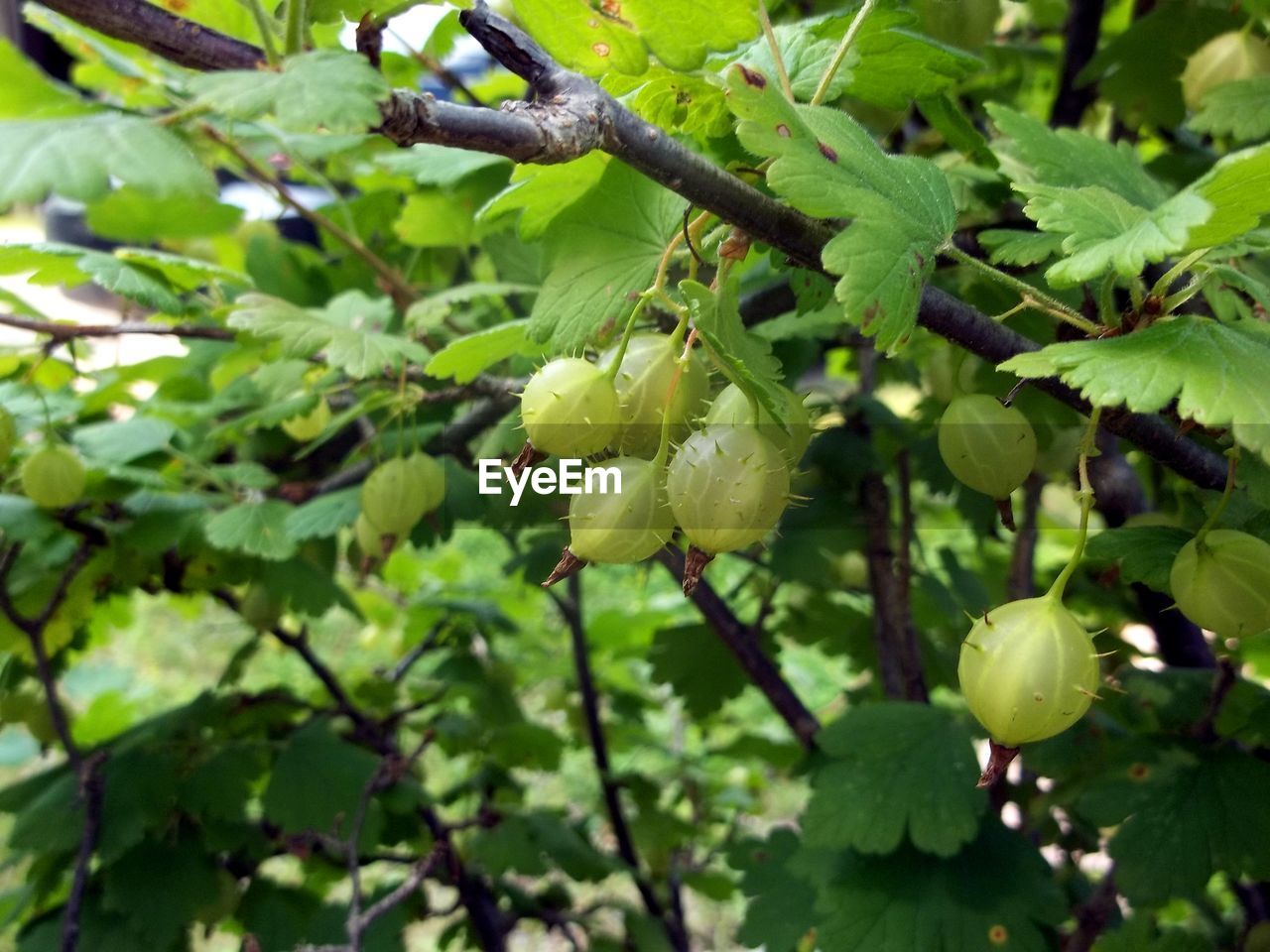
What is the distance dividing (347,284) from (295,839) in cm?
67

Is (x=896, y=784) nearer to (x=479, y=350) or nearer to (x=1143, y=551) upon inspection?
(x=1143, y=551)

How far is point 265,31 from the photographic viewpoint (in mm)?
441

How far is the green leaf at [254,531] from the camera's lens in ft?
3.09

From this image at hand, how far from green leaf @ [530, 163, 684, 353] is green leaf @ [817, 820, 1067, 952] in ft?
1.81

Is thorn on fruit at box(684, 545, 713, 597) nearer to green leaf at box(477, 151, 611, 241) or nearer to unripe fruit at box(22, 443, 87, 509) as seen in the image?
green leaf at box(477, 151, 611, 241)

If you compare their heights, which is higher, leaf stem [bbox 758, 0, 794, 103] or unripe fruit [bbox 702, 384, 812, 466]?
leaf stem [bbox 758, 0, 794, 103]

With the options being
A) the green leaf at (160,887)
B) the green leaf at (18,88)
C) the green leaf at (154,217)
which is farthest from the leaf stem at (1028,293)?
the green leaf at (160,887)

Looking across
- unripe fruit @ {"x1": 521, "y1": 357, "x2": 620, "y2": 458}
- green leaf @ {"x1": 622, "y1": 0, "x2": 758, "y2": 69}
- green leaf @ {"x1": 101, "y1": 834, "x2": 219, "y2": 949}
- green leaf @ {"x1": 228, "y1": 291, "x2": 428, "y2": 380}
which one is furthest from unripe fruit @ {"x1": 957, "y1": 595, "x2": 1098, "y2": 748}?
green leaf @ {"x1": 101, "y1": 834, "x2": 219, "y2": 949}

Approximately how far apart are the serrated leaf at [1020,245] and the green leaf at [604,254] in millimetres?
205

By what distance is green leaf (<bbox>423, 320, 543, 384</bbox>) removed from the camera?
68cm

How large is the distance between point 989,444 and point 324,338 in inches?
20.3

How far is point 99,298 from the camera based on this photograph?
116 inches

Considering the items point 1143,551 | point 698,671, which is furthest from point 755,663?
point 1143,551

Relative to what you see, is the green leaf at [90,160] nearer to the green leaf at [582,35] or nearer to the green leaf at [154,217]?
the green leaf at [582,35]
